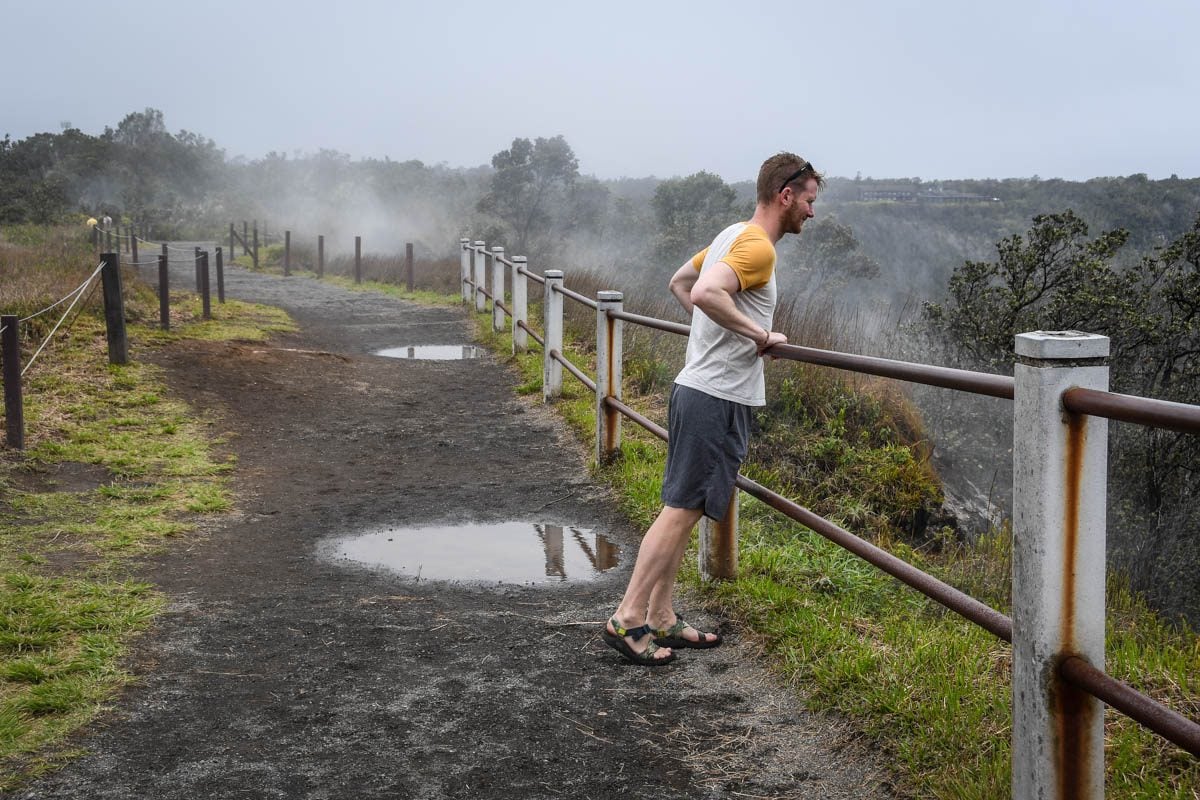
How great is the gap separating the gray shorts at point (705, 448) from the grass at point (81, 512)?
2.06 m

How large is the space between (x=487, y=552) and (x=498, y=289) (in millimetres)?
9125

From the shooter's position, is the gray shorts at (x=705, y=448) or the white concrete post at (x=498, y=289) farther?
the white concrete post at (x=498, y=289)

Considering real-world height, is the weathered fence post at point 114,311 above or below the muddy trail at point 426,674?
above

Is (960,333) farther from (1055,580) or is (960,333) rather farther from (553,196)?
(553,196)

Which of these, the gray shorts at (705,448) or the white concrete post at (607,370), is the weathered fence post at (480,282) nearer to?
the white concrete post at (607,370)

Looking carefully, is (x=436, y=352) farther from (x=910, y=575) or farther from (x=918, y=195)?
(x=918, y=195)

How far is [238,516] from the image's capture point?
6328 mm

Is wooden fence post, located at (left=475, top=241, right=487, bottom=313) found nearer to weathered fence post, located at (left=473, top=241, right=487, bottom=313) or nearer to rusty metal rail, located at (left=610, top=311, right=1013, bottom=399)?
weathered fence post, located at (left=473, top=241, right=487, bottom=313)

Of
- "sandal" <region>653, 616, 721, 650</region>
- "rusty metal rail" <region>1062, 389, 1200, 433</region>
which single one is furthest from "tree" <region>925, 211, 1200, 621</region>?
"rusty metal rail" <region>1062, 389, 1200, 433</region>

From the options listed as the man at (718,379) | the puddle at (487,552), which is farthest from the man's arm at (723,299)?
the puddle at (487,552)

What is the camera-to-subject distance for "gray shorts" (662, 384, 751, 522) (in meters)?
3.72

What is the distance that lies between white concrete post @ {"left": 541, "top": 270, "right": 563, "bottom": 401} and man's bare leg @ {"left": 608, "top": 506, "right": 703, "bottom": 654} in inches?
202

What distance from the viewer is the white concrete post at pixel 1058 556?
2.13 meters

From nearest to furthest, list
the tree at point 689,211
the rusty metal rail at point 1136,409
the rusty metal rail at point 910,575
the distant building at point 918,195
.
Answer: the rusty metal rail at point 1136,409, the rusty metal rail at point 910,575, the tree at point 689,211, the distant building at point 918,195
